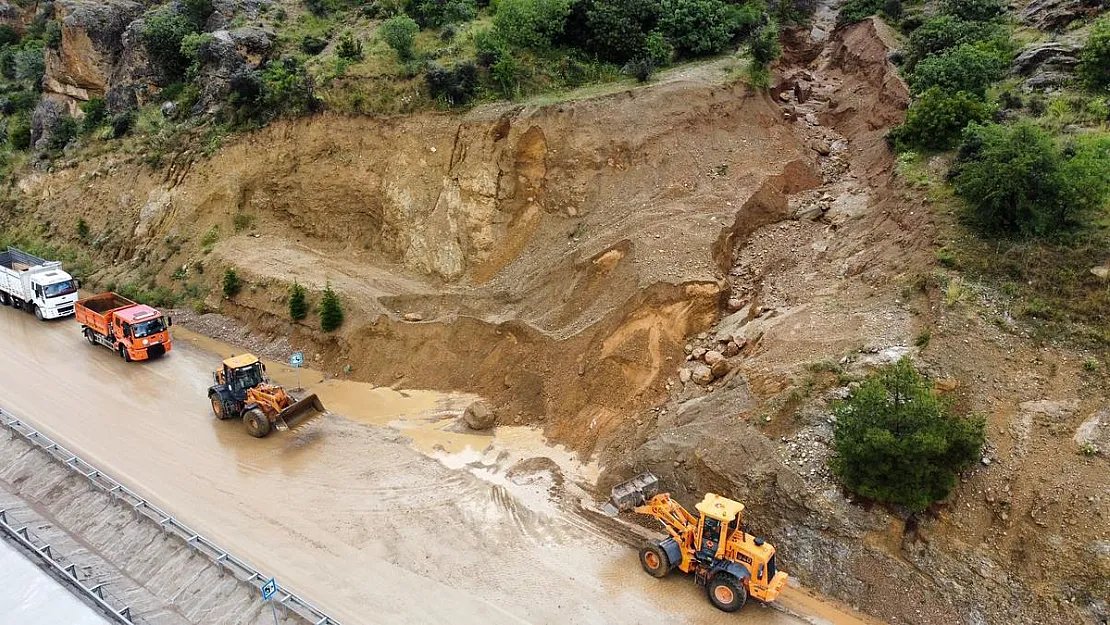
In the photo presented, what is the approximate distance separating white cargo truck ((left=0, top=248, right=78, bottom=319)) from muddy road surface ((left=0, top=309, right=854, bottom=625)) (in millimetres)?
4555

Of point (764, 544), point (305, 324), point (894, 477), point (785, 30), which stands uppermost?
point (785, 30)

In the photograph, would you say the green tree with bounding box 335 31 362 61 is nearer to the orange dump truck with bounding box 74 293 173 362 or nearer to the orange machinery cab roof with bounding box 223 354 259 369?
the orange dump truck with bounding box 74 293 173 362

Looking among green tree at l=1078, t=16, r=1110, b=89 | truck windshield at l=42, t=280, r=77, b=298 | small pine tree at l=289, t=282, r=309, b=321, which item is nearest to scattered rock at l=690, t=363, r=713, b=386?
small pine tree at l=289, t=282, r=309, b=321

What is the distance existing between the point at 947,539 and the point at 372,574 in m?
11.1

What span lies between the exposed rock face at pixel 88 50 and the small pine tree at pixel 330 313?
2399 cm

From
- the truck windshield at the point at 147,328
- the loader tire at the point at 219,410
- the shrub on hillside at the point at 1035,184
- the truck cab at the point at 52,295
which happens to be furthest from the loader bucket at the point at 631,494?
the truck cab at the point at 52,295

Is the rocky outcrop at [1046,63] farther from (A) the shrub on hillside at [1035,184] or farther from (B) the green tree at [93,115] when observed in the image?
(B) the green tree at [93,115]

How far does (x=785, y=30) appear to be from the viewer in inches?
1411

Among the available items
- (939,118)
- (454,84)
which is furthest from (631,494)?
(454,84)

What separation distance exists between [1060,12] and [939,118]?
9.72 meters

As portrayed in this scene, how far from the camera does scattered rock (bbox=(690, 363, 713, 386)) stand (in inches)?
720

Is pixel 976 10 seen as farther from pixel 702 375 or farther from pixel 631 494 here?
pixel 631 494

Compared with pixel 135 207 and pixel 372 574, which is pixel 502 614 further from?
pixel 135 207

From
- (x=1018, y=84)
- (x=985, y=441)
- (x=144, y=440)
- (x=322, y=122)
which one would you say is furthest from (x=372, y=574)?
(x=1018, y=84)
